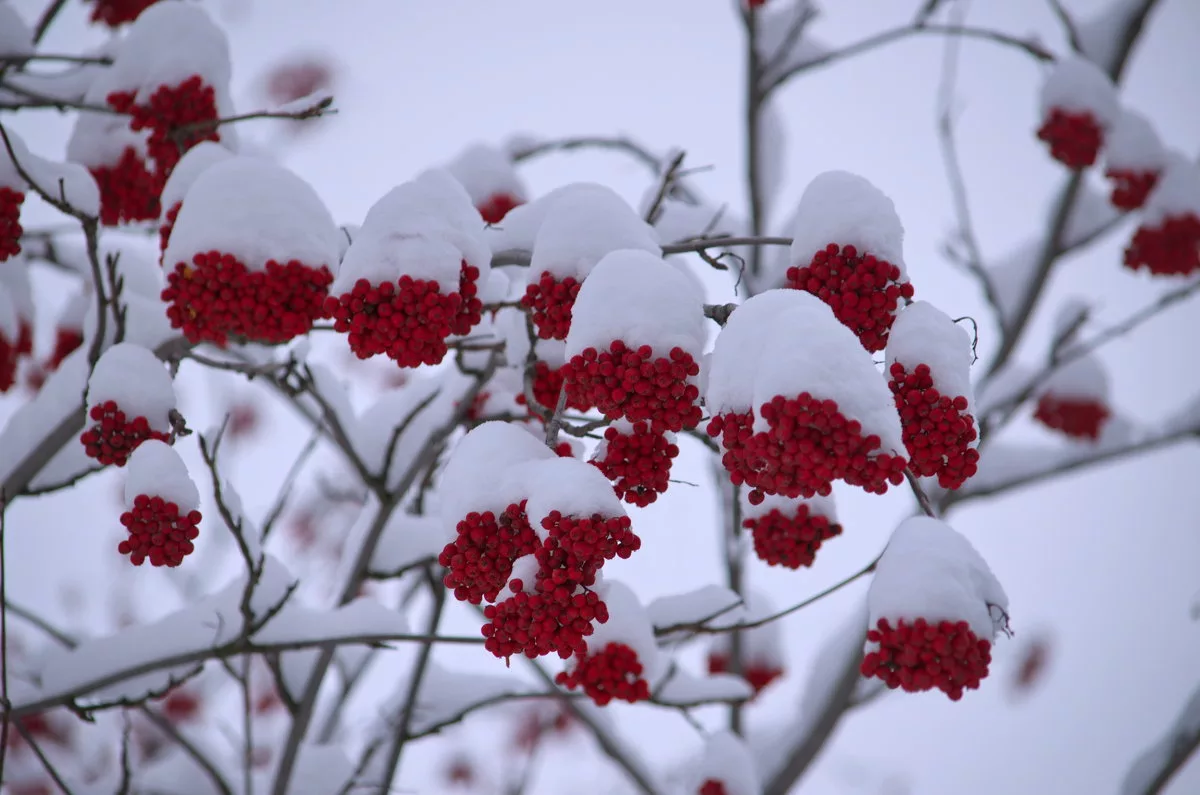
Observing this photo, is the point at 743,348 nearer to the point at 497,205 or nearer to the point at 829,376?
the point at 829,376

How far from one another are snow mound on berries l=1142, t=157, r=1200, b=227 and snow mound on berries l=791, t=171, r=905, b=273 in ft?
10.3

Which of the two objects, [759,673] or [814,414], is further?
[759,673]

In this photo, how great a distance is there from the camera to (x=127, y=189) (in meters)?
2.68

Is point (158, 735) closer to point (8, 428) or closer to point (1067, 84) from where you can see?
point (8, 428)

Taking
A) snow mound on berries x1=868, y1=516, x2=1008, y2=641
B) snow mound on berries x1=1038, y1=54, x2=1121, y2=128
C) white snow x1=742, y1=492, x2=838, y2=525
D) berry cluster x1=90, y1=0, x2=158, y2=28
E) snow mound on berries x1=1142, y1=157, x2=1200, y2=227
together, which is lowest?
snow mound on berries x1=868, y1=516, x2=1008, y2=641

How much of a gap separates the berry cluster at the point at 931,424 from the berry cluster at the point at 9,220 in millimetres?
2300

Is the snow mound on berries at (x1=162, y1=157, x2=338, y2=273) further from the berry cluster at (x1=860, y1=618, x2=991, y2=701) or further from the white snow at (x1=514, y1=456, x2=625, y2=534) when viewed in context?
the berry cluster at (x1=860, y1=618, x2=991, y2=701)

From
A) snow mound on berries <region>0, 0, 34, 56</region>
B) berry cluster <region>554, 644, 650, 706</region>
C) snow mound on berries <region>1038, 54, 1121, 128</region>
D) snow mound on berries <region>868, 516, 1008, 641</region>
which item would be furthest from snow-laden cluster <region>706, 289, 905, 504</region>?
snow mound on berries <region>1038, 54, 1121, 128</region>

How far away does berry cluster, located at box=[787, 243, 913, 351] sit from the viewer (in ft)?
5.06

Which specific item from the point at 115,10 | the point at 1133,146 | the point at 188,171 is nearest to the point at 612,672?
the point at 188,171

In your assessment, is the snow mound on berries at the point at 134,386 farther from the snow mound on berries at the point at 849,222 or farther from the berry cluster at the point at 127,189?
the snow mound on berries at the point at 849,222

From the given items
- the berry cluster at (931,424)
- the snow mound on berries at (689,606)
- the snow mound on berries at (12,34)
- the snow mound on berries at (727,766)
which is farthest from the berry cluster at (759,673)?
the snow mound on berries at (12,34)

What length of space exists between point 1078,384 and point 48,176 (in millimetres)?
5228

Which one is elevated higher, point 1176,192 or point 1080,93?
point 1080,93
